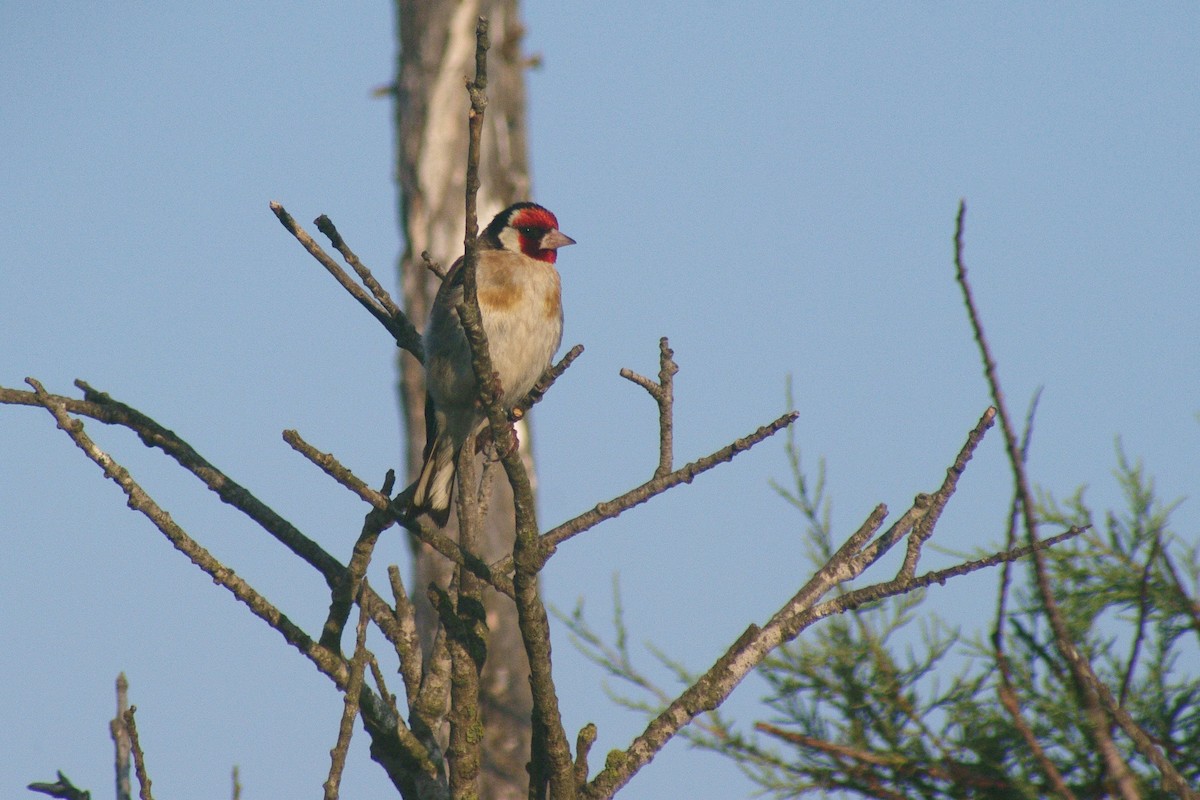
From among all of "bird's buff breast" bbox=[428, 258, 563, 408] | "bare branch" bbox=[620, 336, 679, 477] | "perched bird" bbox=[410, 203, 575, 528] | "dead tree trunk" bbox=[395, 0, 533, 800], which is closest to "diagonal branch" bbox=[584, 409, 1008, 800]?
"bare branch" bbox=[620, 336, 679, 477]

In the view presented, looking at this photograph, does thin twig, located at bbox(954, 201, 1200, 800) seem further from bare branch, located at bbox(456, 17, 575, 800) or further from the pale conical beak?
the pale conical beak

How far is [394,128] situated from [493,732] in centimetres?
321

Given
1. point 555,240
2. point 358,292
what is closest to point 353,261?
point 358,292

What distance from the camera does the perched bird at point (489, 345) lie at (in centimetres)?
455

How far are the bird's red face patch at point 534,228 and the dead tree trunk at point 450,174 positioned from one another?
144cm

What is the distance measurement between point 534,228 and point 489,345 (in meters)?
1.09

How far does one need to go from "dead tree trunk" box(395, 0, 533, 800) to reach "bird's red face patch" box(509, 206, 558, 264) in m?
1.44

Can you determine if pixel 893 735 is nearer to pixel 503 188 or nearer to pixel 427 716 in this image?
pixel 427 716

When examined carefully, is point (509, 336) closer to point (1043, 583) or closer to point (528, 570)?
point (528, 570)

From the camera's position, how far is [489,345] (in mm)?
4414

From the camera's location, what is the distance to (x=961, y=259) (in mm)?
1460

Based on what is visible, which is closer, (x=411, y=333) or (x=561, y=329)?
(x=411, y=333)

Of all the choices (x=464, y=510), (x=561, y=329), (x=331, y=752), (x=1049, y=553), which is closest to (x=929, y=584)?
(x=1049, y=553)

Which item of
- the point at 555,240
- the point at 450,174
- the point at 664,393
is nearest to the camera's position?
the point at 664,393
